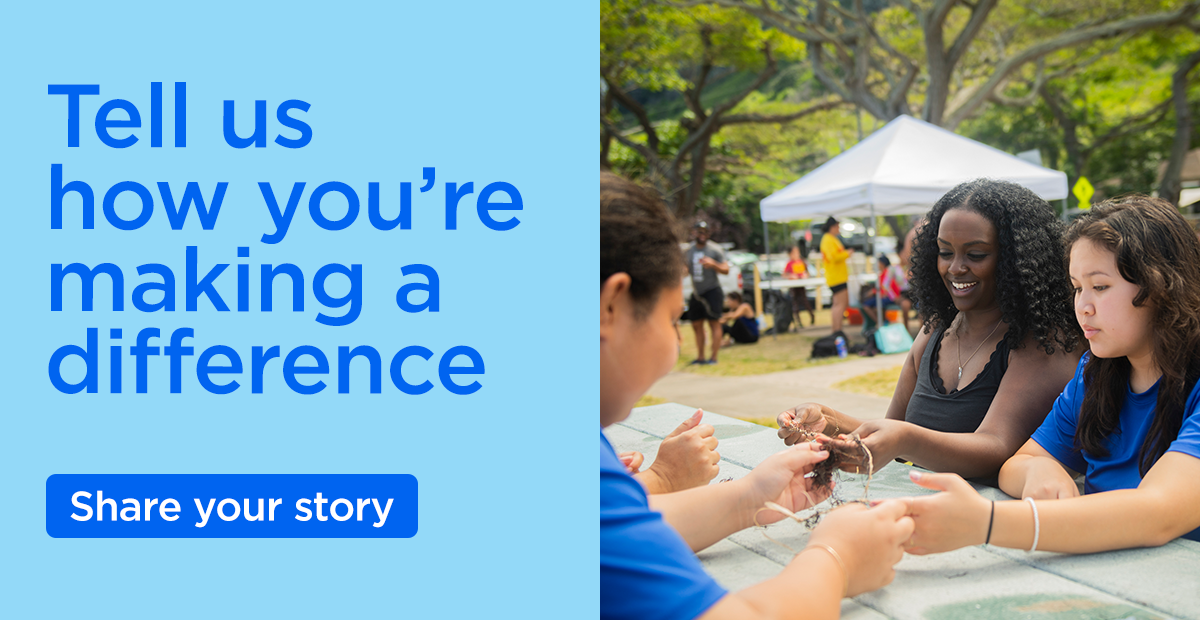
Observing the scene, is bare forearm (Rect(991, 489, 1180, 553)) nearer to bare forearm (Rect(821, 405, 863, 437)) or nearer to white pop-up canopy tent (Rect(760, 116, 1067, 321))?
bare forearm (Rect(821, 405, 863, 437))

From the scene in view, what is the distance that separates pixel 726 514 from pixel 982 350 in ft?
3.56

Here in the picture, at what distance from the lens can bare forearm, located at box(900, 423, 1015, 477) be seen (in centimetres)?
186

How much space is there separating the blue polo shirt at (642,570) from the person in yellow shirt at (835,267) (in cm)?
899

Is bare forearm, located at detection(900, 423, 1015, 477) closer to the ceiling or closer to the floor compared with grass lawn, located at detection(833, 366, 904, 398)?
closer to the ceiling

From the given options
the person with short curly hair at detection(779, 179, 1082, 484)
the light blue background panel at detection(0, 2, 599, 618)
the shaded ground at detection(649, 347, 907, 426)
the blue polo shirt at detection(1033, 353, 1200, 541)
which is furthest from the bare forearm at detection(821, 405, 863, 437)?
the shaded ground at detection(649, 347, 907, 426)

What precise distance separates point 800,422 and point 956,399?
1.70 feet

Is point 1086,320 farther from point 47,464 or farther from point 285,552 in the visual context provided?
point 47,464

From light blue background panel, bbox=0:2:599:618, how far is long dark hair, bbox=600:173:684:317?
0.20 feet

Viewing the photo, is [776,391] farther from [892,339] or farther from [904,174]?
[904,174]

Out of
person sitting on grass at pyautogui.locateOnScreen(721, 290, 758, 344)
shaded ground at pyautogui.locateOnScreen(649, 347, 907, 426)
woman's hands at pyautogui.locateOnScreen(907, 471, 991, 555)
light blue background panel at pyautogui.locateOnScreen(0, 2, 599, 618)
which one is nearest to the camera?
light blue background panel at pyautogui.locateOnScreen(0, 2, 599, 618)

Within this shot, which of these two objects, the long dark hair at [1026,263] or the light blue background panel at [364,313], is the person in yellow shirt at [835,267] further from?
the light blue background panel at [364,313]

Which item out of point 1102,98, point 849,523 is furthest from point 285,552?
point 1102,98

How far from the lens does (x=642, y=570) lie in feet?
3.11

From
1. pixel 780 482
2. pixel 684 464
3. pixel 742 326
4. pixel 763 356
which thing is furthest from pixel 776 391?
pixel 780 482
